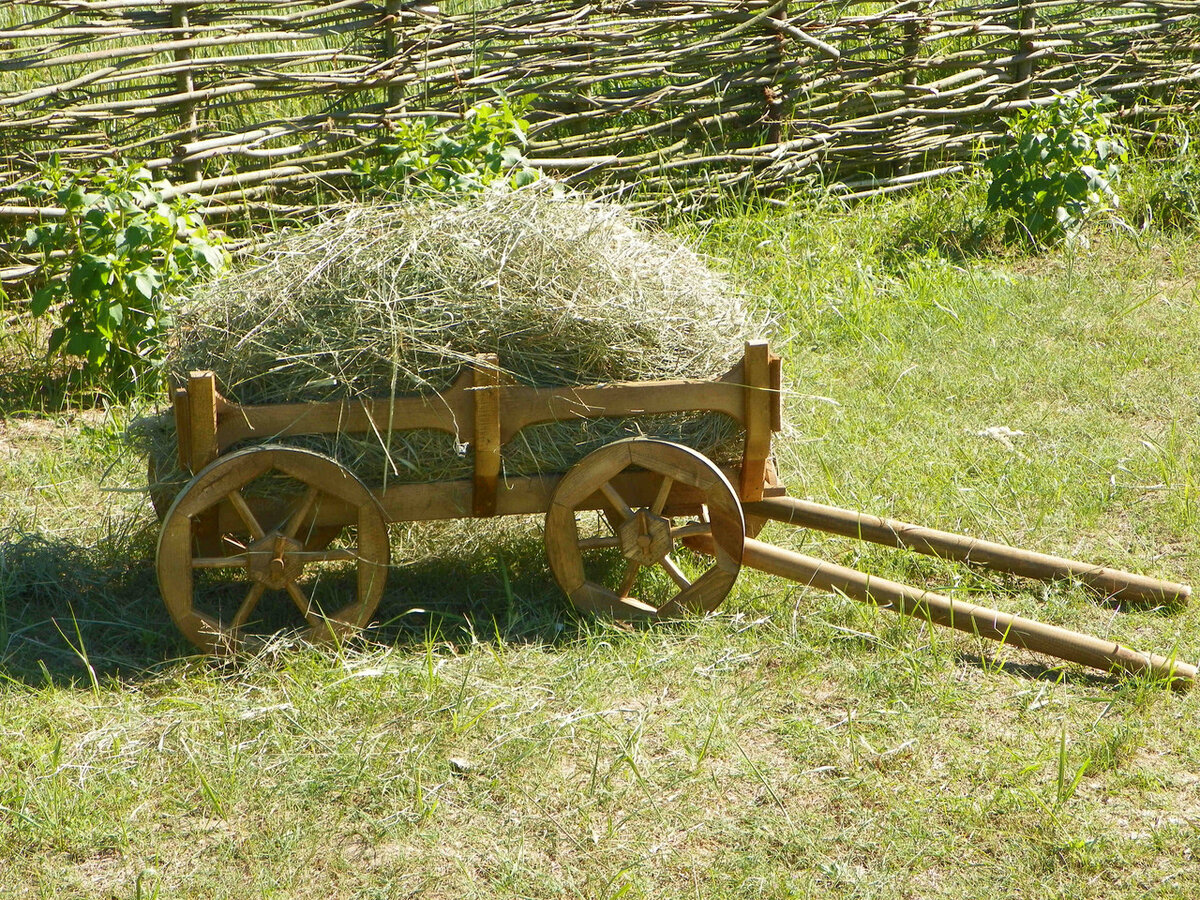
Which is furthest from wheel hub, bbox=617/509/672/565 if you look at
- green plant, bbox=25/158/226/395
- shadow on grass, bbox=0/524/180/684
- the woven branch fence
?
the woven branch fence

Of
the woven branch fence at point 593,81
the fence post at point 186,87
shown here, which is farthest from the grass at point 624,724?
the woven branch fence at point 593,81

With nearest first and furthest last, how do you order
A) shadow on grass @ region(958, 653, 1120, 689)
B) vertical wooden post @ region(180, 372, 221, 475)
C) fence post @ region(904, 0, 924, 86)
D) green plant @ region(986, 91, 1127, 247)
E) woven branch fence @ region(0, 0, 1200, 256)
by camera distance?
vertical wooden post @ region(180, 372, 221, 475) < shadow on grass @ region(958, 653, 1120, 689) < woven branch fence @ region(0, 0, 1200, 256) < green plant @ region(986, 91, 1127, 247) < fence post @ region(904, 0, 924, 86)

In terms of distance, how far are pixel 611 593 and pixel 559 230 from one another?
3.27 feet

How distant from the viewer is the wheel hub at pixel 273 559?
10.2 ft

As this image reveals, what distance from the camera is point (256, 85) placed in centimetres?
549

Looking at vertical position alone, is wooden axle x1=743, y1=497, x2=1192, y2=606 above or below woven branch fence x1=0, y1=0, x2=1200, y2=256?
below

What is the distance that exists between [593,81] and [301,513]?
147 inches

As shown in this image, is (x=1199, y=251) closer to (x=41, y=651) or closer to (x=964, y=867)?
(x=964, y=867)

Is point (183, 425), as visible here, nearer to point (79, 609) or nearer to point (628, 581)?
point (79, 609)

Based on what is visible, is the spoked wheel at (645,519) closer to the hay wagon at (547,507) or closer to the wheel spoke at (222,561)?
the hay wagon at (547,507)

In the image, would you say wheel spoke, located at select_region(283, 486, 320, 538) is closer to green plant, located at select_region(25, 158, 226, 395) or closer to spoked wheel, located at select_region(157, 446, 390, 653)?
spoked wheel, located at select_region(157, 446, 390, 653)

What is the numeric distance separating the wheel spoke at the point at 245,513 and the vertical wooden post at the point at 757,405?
1256mm

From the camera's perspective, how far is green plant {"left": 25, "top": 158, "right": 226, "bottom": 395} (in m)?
4.61

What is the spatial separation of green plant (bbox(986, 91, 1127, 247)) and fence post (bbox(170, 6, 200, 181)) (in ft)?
12.9
